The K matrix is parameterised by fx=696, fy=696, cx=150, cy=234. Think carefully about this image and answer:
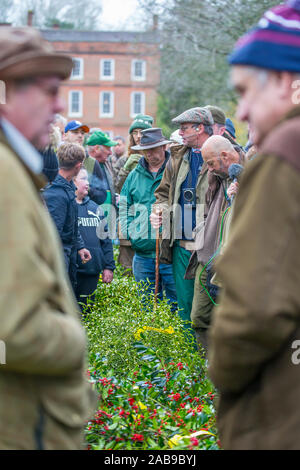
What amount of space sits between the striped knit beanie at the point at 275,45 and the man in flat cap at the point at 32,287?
621 mm

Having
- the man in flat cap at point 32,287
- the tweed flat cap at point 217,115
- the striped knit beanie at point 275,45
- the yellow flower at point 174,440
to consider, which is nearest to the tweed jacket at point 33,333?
the man in flat cap at point 32,287

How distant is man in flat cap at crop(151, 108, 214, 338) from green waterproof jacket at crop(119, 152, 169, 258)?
0.63 meters

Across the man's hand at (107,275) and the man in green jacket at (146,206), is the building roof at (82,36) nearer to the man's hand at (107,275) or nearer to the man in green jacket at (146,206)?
the man in green jacket at (146,206)

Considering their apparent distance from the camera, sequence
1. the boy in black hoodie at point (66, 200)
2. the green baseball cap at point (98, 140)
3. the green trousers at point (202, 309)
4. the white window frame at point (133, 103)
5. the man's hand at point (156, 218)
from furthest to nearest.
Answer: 1. the white window frame at point (133, 103)
2. the green baseball cap at point (98, 140)
3. the man's hand at point (156, 218)
4. the boy in black hoodie at point (66, 200)
5. the green trousers at point (202, 309)

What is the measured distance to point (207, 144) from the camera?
19.8ft

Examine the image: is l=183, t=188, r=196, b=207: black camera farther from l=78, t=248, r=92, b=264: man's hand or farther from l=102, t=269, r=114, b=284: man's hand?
l=102, t=269, r=114, b=284: man's hand

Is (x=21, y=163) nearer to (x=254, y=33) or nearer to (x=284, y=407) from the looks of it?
(x=254, y=33)

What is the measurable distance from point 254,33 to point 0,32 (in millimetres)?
849

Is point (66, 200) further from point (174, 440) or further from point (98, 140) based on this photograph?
point (98, 140)

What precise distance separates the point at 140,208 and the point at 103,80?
182ft

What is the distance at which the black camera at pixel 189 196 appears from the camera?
6.96m

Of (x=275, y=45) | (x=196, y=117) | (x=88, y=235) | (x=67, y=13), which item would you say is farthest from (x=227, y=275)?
(x=67, y=13)

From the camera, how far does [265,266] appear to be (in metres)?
2.12

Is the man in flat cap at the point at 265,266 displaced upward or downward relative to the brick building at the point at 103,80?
upward
